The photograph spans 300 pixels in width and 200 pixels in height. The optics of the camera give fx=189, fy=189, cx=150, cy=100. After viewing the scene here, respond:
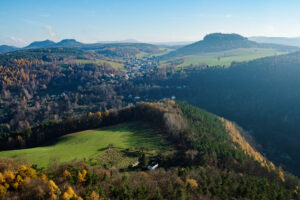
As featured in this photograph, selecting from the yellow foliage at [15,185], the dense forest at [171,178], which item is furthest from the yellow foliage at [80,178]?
the yellow foliage at [15,185]

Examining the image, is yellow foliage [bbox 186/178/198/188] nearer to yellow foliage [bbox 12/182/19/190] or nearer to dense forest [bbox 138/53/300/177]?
yellow foliage [bbox 12/182/19/190]

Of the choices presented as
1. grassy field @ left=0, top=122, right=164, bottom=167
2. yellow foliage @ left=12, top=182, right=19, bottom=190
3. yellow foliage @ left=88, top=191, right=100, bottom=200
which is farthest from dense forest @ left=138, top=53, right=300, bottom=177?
yellow foliage @ left=12, top=182, right=19, bottom=190

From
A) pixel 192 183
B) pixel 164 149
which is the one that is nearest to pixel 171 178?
pixel 192 183

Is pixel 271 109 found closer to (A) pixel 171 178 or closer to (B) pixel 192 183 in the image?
(B) pixel 192 183

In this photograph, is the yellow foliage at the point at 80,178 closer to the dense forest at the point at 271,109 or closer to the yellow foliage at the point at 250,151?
the yellow foliage at the point at 250,151

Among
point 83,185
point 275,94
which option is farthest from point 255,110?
point 83,185

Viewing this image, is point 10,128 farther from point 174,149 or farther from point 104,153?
point 174,149
